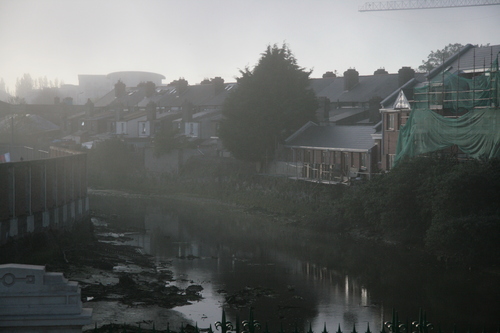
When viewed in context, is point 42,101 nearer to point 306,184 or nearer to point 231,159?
point 231,159

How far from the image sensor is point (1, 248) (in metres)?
27.9

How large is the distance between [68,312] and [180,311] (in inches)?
557

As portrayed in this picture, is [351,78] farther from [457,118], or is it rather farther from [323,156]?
[457,118]

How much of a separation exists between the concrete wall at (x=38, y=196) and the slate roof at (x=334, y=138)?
21.2 metres

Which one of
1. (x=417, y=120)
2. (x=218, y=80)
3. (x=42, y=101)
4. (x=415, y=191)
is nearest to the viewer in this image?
(x=415, y=191)

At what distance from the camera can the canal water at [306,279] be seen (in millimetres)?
23078

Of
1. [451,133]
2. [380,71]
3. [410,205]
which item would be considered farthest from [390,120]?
[380,71]

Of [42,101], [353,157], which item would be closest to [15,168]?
[353,157]

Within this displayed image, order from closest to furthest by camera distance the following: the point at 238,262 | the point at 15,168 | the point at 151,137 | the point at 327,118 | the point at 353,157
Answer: the point at 15,168 → the point at 238,262 → the point at 353,157 → the point at 327,118 → the point at 151,137

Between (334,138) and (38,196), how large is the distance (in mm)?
28292

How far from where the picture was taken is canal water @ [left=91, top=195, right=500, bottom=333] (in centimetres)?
2308

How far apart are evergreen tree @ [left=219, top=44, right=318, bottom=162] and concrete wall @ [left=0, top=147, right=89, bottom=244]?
59.1 ft

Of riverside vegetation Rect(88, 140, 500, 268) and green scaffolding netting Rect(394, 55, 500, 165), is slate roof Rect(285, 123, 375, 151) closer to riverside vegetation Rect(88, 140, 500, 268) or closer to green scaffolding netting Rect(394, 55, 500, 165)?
riverside vegetation Rect(88, 140, 500, 268)

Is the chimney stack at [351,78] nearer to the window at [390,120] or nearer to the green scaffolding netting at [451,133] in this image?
the window at [390,120]
